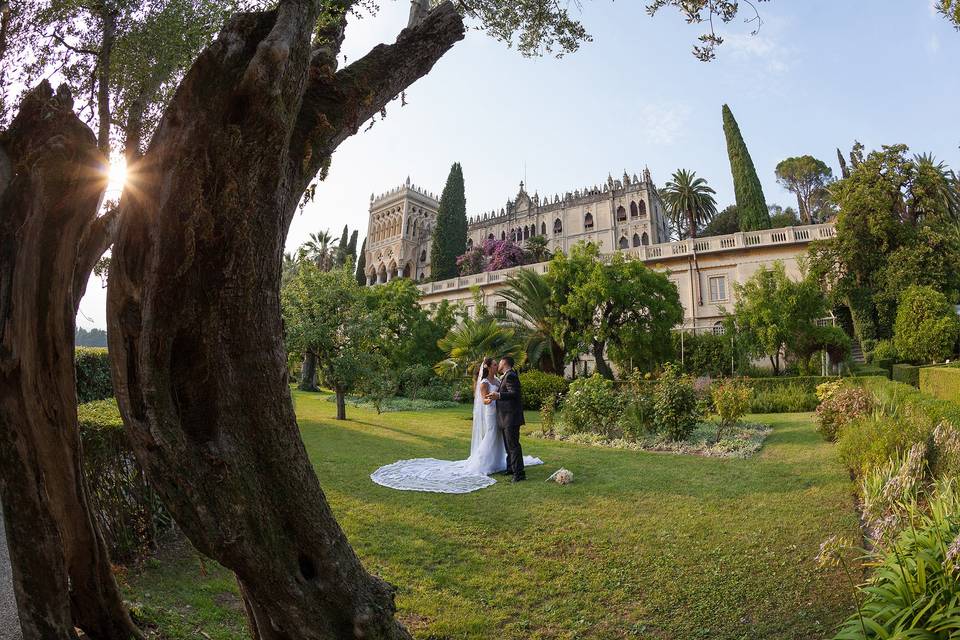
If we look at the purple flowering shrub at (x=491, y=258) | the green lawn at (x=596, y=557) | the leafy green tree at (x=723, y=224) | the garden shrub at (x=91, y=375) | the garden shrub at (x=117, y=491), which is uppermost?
the leafy green tree at (x=723, y=224)

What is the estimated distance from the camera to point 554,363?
25.9 meters

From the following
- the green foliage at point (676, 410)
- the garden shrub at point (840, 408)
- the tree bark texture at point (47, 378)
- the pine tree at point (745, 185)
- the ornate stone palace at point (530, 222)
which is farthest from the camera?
the ornate stone palace at point (530, 222)

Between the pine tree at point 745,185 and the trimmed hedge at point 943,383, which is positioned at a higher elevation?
the pine tree at point 745,185

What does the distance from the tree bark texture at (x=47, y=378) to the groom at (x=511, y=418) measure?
572 centimetres

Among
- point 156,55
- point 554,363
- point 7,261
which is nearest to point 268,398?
point 7,261

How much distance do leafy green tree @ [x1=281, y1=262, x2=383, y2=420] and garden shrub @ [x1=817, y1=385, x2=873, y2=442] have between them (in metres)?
11.4

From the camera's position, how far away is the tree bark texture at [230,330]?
6.73ft

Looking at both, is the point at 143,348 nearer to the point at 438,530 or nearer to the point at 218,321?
the point at 218,321

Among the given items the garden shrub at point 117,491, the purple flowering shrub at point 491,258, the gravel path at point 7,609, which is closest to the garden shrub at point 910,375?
the garden shrub at point 117,491

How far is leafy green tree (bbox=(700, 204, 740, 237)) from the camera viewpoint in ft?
187

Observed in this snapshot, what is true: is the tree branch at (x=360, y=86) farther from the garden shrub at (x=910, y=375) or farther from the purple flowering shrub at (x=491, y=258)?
the purple flowering shrub at (x=491, y=258)

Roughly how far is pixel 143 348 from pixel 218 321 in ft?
0.95

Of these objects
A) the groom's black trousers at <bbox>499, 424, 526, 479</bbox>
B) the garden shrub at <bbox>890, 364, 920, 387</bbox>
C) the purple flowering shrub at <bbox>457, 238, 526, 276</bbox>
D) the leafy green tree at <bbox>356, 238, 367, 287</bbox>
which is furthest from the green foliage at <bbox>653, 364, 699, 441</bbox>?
the leafy green tree at <bbox>356, 238, 367, 287</bbox>

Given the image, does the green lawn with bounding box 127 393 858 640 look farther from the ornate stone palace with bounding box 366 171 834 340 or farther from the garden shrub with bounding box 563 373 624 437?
the ornate stone palace with bounding box 366 171 834 340
